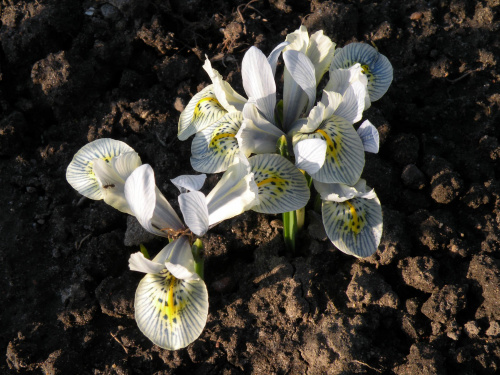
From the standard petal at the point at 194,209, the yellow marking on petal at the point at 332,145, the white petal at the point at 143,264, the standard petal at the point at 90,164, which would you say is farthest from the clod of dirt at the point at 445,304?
the standard petal at the point at 90,164

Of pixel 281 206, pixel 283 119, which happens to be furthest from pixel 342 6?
pixel 281 206

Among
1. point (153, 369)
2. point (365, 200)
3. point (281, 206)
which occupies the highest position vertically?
point (281, 206)

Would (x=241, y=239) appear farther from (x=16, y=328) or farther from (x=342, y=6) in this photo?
(x=342, y=6)

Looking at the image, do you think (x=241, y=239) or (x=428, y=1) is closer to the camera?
(x=241, y=239)

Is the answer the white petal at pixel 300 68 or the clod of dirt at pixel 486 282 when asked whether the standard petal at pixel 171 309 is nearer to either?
the white petal at pixel 300 68

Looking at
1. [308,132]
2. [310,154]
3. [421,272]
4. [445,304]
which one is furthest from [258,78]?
[445,304]

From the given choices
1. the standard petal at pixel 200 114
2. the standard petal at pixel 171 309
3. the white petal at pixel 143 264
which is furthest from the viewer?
the standard petal at pixel 200 114

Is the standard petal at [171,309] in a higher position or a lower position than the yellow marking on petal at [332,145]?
lower

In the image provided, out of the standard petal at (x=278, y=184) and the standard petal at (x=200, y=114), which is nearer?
the standard petal at (x=278, y=184)
